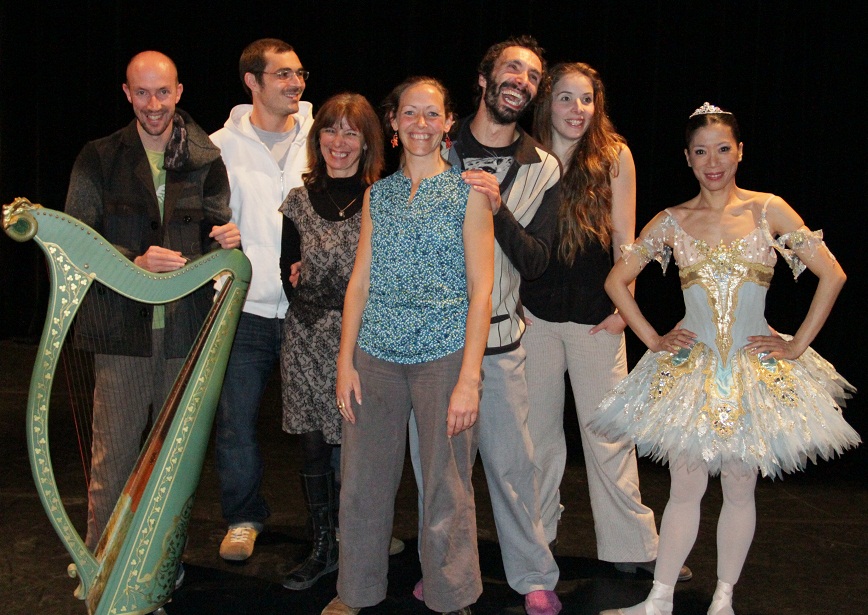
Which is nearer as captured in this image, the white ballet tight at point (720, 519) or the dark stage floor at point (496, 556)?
the white ballet tight at point (720, 519)

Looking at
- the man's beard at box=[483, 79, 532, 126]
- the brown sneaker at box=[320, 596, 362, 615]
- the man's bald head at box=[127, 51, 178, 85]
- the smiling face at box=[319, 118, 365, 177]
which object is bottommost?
the brown sneaker at box=[320, 596, 362, 615]

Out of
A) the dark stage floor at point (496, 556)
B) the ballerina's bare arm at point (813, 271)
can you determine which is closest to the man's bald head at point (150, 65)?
the dark stage floor at point (496, 556)

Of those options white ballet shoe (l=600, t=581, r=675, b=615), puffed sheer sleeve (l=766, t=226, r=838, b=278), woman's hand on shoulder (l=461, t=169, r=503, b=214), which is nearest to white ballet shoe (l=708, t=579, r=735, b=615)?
white ballet shoe (l=600, t=581, r=675, b=615)

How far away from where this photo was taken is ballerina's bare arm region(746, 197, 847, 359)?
7.64ft

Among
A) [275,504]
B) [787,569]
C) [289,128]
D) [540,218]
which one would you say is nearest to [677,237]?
[540,218]

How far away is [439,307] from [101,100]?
5.35 metres

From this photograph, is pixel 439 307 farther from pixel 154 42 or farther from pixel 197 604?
pixel 154 42

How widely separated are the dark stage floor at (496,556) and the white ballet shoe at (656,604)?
0.13 m

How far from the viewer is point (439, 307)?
221cm

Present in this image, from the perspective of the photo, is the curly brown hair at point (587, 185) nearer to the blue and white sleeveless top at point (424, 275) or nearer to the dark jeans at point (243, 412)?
the blue and white sleeveless top at point (424, 275)

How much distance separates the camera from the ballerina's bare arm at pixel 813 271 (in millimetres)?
2328

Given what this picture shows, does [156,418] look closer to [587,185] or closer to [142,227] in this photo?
[142,227]

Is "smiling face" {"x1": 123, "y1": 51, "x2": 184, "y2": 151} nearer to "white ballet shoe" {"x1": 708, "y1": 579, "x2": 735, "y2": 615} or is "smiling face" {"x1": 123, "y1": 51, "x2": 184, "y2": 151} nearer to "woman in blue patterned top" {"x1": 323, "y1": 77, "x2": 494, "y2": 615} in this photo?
"woman in blue patterned top" {"x1": 323, "y1": 77, "x2": 494, "y2": 615}

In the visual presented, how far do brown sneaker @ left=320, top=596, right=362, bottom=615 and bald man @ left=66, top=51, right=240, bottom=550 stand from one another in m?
0.61
